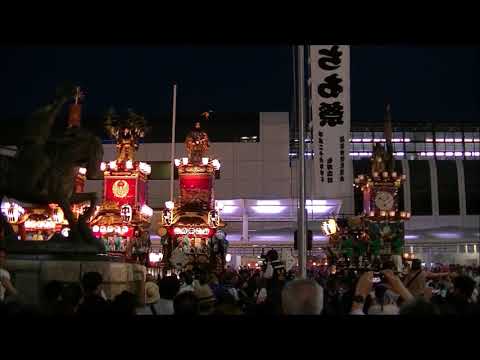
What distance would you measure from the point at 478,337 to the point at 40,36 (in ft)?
8.56

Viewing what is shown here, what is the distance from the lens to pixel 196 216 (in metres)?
32.3

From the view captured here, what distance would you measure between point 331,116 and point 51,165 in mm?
5585

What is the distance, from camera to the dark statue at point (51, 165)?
8719 mm

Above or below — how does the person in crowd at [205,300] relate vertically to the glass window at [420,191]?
below

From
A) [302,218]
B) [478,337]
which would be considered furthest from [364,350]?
[302,218]

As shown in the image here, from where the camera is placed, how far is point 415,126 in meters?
62.8

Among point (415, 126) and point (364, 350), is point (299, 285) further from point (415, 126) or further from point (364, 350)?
point (415, 126)

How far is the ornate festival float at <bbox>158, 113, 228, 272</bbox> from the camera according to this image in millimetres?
29938

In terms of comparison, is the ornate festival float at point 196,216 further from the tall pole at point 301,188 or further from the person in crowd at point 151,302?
the person in crowd at point 151,302

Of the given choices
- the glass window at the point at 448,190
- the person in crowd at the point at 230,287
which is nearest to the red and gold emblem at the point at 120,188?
the person in crowd at the point at 230,287

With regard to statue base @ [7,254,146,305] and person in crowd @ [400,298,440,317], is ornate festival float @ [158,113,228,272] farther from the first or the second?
person in crowd @ [400,298,440,317]

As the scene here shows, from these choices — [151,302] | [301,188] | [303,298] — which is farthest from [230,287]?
[303,298]

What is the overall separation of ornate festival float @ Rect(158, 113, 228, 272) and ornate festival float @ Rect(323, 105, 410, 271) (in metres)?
5.87

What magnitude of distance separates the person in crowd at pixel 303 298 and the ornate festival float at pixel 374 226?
71.4 feet
